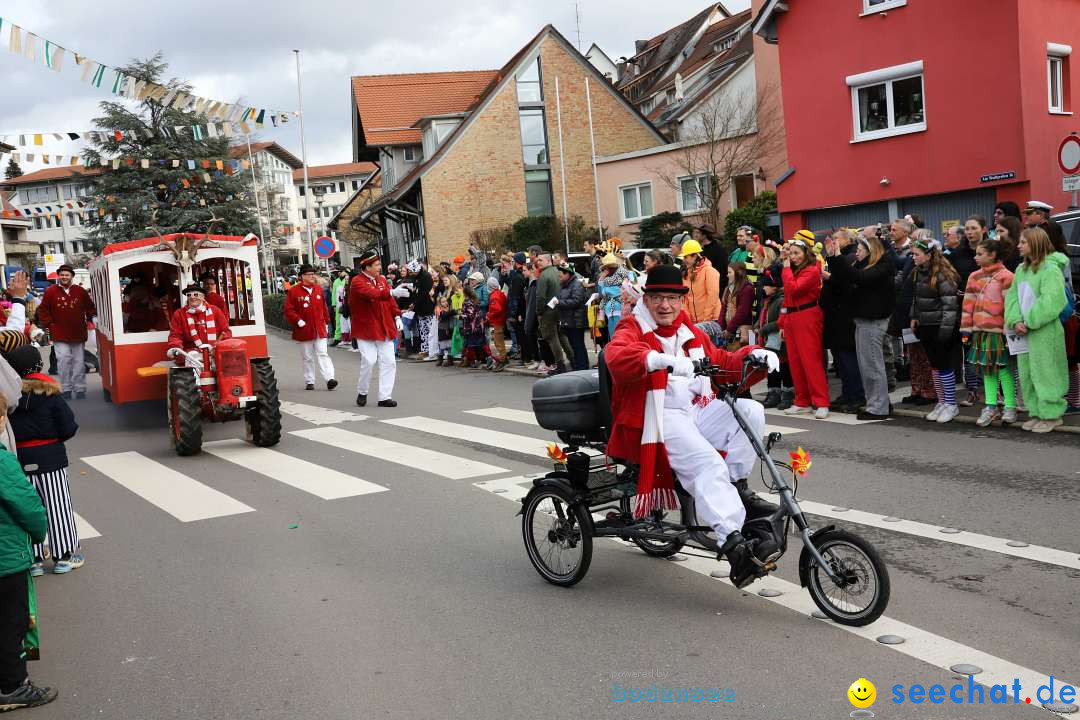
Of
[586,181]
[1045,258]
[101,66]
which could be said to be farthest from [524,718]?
[586,181]

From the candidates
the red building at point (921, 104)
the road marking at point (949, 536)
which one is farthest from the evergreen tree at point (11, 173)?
the road marking at point (949, 536)

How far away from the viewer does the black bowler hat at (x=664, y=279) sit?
5.57m

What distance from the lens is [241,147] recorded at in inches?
2835

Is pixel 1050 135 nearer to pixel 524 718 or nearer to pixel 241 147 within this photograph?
pixel 524 718

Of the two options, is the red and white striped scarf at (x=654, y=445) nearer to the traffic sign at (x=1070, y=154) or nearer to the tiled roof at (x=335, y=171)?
the traffic sign at (x=1070, y=154)

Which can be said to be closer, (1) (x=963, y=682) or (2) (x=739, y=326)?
(1) (x=963, y=682)

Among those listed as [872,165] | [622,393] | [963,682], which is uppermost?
[872,165]

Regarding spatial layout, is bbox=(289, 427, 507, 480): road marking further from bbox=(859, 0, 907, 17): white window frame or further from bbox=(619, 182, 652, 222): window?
bbox=(619, 182, 652, 222): window

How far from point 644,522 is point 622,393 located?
72 centimetres

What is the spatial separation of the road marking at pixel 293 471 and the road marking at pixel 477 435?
178 cm

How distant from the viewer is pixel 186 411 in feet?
37.5

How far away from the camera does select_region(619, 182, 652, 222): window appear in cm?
4181

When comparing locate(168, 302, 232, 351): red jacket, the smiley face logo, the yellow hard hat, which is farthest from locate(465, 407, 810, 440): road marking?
the smiley face logo

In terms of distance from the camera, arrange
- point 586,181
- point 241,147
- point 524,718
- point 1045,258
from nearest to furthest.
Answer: point 524,718
point 1045,258
point 586,181
point 241,147
